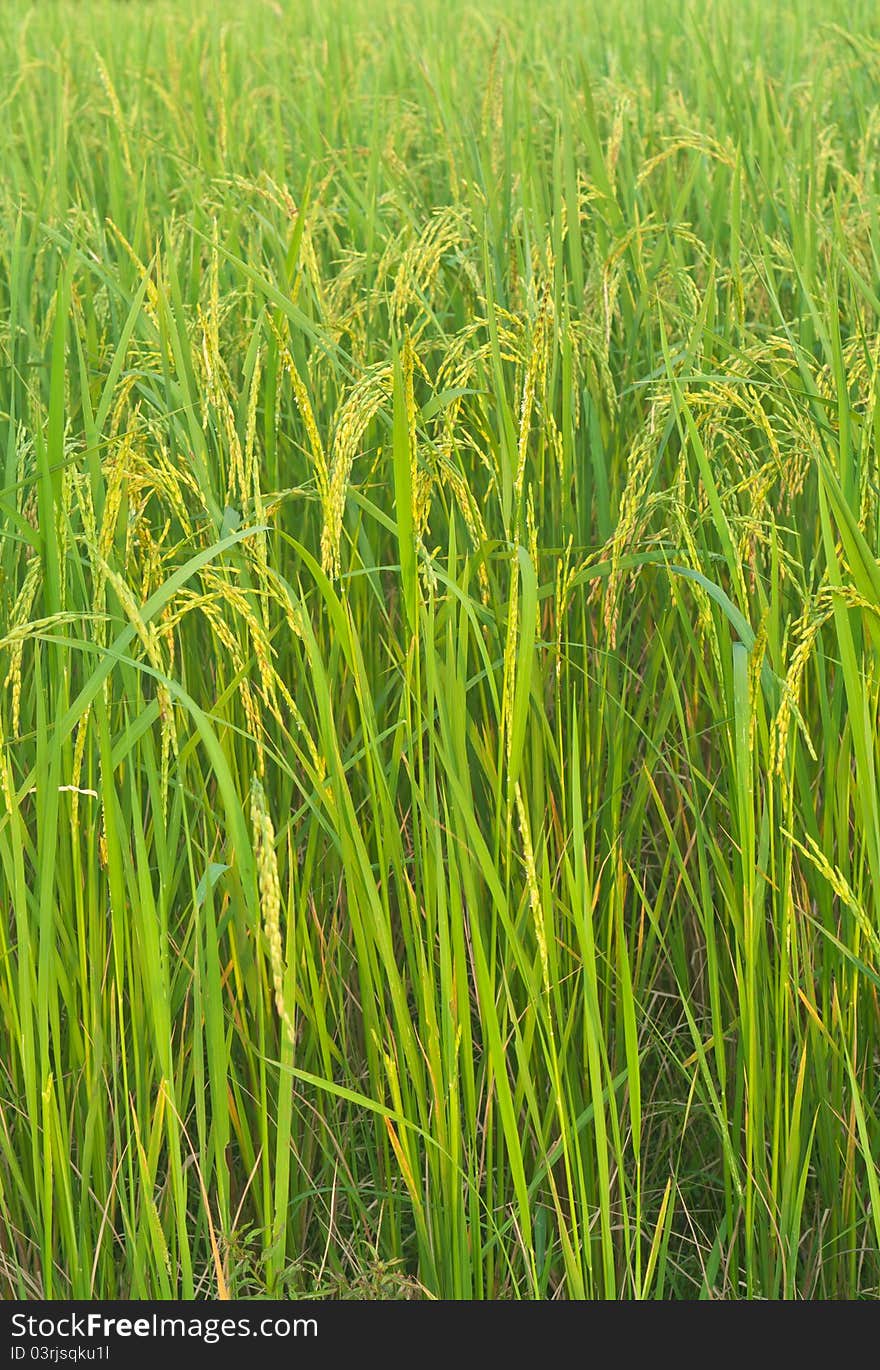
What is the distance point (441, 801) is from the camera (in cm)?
129

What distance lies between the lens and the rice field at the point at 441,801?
1.03 meters

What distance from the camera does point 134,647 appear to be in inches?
45.8

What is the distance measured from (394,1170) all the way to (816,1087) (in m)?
0.38

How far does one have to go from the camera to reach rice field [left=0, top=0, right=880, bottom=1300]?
1.03 metres
